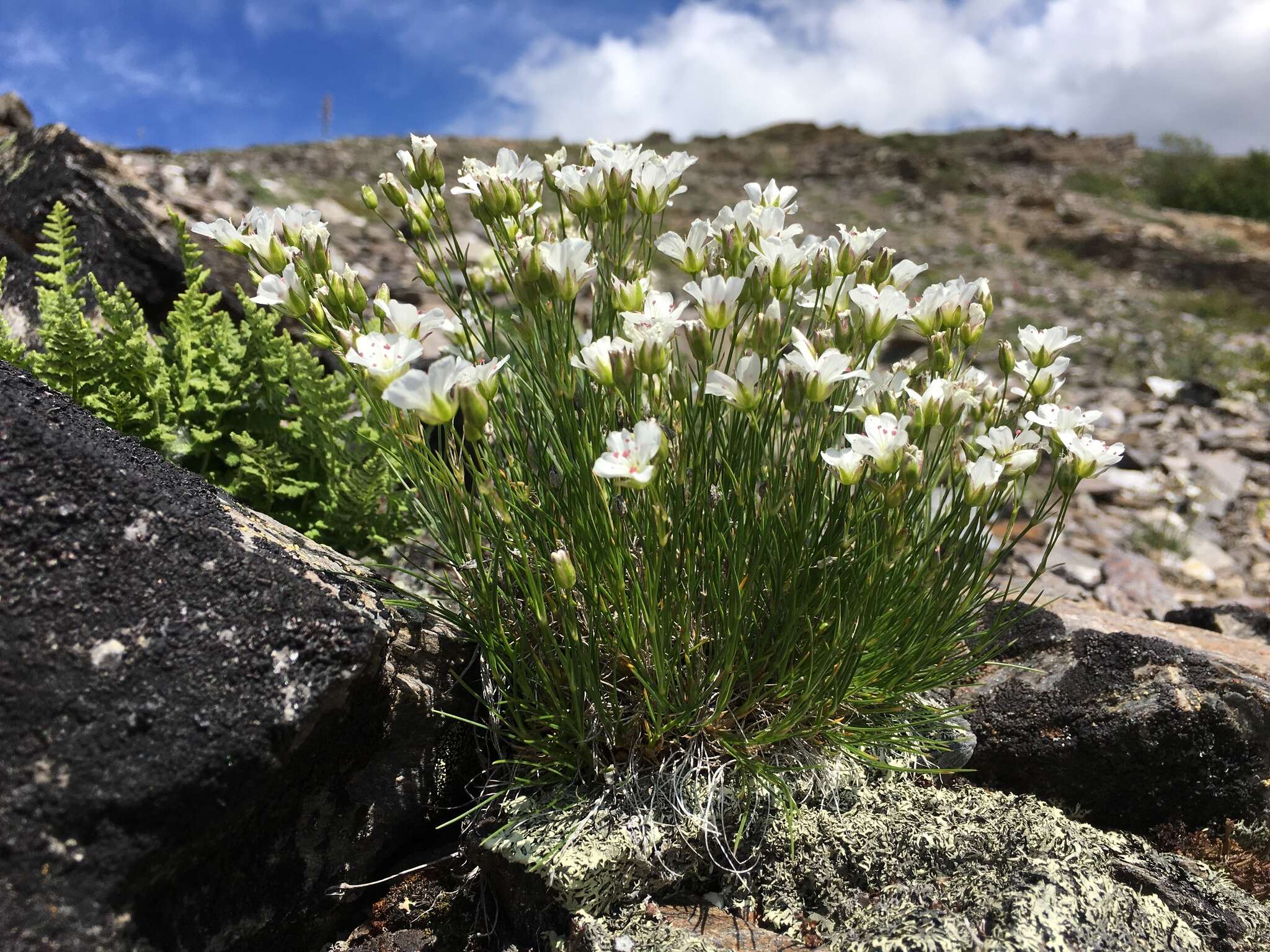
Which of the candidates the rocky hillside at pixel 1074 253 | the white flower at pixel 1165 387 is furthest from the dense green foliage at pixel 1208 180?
the white flower at pixel 1165 387

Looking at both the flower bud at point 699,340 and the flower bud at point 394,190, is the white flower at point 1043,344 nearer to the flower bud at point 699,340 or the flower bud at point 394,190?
the flower bud at point 699,340

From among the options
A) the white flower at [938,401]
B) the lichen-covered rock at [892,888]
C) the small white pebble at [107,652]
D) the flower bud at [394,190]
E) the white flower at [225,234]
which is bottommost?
the lichen-covered rock at [892,888]

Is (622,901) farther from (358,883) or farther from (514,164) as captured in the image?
(514,164)

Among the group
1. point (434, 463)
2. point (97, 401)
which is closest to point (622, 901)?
point (434, 463)

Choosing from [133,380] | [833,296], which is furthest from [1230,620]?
[133,380]

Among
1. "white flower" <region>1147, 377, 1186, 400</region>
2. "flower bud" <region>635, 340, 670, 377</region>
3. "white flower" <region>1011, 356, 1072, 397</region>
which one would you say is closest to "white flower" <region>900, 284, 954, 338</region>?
"white flower" <region>1011, 356, 1072, 397</region>

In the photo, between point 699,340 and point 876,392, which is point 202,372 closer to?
point 699,340
